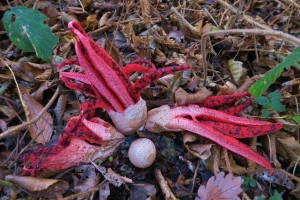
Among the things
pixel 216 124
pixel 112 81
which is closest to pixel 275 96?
pixel 216 124

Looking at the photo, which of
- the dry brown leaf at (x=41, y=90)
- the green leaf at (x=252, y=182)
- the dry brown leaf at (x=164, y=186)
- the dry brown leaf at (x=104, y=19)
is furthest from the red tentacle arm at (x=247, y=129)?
the dry brown leaf at (x=104, y=19)

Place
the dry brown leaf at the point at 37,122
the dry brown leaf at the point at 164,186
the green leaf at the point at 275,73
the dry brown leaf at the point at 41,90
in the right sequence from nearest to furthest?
the green leaf at the point at 275,73 → the dry brown leaf at the point at 164,186 → the dry brown leaf at the point at 37,122 → the dry brown leaf at the point at 41,90

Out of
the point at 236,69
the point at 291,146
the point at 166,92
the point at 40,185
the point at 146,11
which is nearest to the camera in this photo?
the point at 40,185

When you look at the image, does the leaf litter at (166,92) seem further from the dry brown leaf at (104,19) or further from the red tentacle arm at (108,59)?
the red tentacle arm at (108,59)

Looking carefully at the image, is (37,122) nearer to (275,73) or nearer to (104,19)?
(104,19)

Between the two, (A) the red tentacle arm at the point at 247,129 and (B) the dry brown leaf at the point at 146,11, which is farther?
(B) the dry brown leaf at the point at 146,11

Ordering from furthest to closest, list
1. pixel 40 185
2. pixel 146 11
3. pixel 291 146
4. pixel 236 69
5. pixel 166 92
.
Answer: pixel 146 11, pixel 236 69, pixel 166 92, pixel 291 146, pixel 40 185

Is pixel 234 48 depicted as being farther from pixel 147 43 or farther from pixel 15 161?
pixel 15 161

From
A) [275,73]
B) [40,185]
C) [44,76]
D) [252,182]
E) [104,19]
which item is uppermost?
[275,73]
